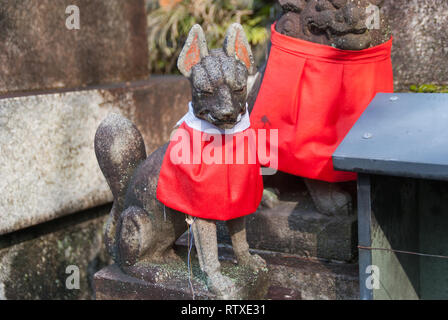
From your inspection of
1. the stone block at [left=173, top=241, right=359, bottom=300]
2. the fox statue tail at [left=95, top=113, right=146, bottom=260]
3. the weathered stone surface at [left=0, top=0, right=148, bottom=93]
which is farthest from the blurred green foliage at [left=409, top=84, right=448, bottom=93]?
the weathered stone surface at [left=0, top=0, right=148, bottom=93]

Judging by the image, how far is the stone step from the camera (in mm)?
2375

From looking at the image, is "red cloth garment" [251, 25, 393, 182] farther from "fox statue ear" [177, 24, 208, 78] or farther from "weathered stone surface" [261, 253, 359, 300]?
"fox statue ear" [177, 24, 208, 78]

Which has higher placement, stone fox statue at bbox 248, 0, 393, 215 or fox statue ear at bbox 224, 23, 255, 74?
fox statue ear at bbox 224, 23, 255, 74

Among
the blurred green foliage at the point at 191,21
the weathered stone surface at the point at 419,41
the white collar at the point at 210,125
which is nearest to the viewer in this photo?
the white collar at the point at 210,125

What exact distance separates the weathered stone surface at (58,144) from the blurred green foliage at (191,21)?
2808 mm

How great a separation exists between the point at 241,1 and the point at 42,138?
13.0 feet

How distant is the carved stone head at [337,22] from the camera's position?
237 cm

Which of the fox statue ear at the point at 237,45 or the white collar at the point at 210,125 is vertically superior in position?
the fox statue ear at the point at 237,45

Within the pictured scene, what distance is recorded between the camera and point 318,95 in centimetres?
247

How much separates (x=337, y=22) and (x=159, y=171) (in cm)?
94

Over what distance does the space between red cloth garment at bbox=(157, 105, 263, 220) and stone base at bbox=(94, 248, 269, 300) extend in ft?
0.86
